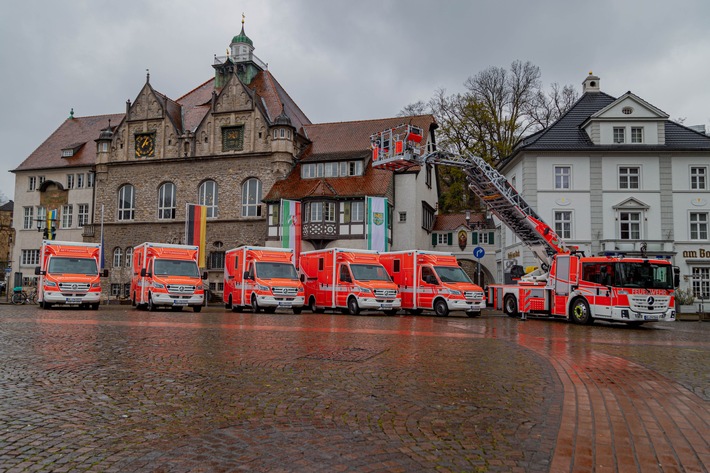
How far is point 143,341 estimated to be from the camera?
1209 centimetres

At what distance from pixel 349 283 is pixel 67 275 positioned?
1237 cm

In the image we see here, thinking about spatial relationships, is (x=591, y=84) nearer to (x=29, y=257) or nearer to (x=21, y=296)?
(x=21, y=296)

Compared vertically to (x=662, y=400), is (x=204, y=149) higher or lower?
higher

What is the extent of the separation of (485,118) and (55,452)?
45.7 meters

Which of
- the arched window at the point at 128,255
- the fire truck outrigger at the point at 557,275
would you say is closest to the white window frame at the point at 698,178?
the fire truck outrigger at the point at 557,275

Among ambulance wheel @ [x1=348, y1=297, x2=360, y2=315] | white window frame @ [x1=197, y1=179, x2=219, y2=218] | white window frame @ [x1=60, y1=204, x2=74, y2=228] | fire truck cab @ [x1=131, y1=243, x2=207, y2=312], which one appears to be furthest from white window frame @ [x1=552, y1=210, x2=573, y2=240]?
white window frame @ [x1=60, y1=204, x2=74, y2=228]

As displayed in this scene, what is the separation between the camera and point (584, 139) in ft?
117

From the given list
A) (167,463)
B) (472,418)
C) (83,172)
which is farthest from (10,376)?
(83,172)

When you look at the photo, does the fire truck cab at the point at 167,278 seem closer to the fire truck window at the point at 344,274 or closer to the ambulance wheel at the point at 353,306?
the fire truck window at the point at 344,274

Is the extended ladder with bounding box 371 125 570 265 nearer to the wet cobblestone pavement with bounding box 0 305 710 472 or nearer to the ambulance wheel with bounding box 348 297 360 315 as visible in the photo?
the ambulance wheel with bounding box 348 297 360 315

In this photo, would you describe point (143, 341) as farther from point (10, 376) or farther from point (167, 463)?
point (167, 463)

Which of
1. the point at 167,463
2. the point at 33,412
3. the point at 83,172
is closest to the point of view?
the point at 167,463

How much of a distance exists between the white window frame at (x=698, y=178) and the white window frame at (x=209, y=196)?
3224 cm

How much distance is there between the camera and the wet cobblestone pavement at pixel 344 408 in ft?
14.9
